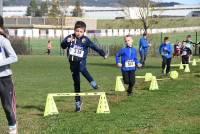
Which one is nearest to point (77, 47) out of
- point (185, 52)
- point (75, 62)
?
point (75, 62)

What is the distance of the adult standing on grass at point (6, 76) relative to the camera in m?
8.23

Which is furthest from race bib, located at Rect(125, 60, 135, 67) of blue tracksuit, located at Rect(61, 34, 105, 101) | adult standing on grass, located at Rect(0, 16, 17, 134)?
adult standing on grass, located at Rect(0, 16, 17, 134)

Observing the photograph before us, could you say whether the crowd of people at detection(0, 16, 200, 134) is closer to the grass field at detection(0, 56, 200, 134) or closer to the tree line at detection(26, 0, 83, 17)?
the grass field at detection(0, 56, 200, 134)

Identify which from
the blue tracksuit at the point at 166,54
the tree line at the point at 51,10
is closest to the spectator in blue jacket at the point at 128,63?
the blue tracksuit at the point at 166,54

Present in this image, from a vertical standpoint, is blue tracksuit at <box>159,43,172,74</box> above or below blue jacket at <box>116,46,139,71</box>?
below

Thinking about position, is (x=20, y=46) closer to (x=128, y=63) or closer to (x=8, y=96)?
(x=128, y=63)

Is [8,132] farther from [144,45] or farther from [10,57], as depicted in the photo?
[144,45]

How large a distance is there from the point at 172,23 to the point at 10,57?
130 meters

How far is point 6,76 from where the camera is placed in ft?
27.5

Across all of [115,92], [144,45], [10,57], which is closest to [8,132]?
[10,57]

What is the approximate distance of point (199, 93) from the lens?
1523 centimetres

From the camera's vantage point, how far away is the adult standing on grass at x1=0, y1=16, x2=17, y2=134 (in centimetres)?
823

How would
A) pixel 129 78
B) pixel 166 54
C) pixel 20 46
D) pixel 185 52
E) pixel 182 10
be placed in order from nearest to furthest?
1. pixel 129 78
2. pixel 166 54
3. pixel 185 52
4. pixel 20 46
5. pixel 182 10

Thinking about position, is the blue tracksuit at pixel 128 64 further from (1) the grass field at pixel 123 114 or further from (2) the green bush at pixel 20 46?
(2) the green bush at pixel 20 46
